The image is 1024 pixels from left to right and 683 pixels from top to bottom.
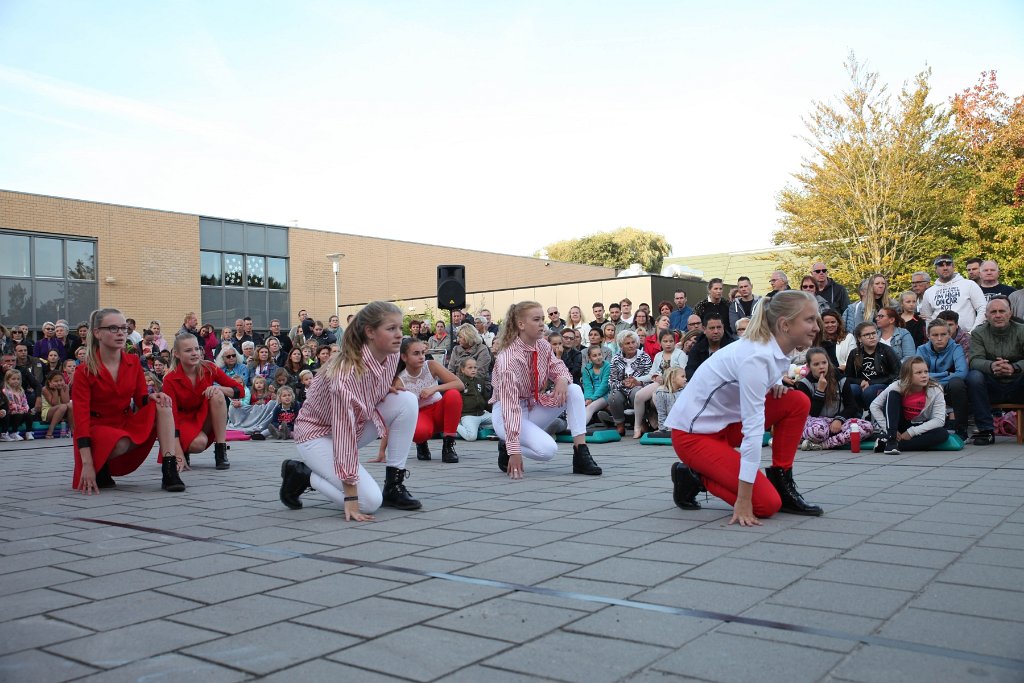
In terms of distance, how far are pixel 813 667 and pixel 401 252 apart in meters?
32.0

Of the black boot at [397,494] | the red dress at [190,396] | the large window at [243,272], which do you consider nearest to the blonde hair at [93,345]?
the red dress at [190,396]

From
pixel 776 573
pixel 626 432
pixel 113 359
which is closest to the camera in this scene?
pixel 776 573

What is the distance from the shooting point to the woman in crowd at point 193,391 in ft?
25.3

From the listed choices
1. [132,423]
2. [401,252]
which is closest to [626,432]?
[132,423]

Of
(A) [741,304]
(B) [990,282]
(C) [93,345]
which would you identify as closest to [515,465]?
(C) [93,345]

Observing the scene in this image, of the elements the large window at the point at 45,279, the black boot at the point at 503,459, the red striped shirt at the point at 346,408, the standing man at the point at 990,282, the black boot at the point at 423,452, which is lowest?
the black boot at the point at 423,452

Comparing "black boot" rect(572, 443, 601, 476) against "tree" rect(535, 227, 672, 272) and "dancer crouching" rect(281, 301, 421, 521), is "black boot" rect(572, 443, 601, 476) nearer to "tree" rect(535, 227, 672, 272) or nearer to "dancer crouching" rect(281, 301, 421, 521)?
"dancer crouching" rect(281, 301, 421, 521)

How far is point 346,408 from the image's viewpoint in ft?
16.4

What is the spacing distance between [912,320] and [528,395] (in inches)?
214

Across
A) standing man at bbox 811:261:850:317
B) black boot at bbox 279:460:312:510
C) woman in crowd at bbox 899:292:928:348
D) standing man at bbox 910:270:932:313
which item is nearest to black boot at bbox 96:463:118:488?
black boot at bbox 279:460:312:510

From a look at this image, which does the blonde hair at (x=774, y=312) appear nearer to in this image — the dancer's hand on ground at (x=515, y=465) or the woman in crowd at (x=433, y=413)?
the dancer's hand on ground at (x=515, y=465)

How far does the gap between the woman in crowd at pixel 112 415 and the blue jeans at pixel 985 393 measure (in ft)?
24.7

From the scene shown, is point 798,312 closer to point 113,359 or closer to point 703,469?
point 703,469

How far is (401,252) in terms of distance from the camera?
111 ft
